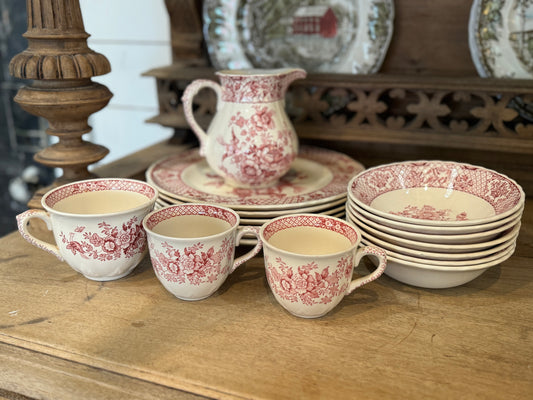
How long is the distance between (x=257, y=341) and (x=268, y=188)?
30 cm

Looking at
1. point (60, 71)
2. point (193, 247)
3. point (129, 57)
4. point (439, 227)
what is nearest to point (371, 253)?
point (439, 227)

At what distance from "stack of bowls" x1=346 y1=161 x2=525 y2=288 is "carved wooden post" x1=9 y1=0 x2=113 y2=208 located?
0.40 meters

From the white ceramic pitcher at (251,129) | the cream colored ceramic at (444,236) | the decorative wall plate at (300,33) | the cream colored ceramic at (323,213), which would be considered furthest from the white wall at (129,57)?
the cream colored ceramic at (444,236)

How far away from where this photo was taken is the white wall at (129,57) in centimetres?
125

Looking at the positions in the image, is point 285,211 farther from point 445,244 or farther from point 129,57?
point 129,57

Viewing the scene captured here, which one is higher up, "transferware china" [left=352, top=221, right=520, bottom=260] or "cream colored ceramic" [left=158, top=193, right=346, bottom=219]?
"cream colored ceramic" [left=158, top=193, right=346, bottom=219]

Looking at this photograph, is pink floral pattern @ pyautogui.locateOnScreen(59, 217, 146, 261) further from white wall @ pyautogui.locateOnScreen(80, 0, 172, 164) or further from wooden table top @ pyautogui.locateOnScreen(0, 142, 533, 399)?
white wall @ pyautogui.locateOnScreen(80, 0, 172, 164)

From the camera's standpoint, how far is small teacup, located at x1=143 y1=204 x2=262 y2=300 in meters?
0.58

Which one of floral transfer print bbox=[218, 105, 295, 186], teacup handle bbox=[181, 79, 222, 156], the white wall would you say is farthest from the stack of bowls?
the white wall

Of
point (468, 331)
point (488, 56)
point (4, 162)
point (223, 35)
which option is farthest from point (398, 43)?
point (4, 162)

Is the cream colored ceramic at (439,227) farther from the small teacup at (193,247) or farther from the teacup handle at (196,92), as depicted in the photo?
the teacup handle at (196,92)

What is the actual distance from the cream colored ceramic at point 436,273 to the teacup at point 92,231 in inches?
12.3

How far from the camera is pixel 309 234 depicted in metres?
0.64

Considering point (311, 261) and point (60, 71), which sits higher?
point (60, 71)
